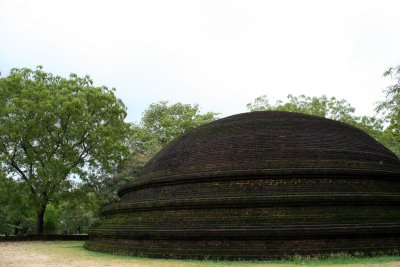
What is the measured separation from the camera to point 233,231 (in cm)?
1129

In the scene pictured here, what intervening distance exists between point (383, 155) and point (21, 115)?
17092 mm

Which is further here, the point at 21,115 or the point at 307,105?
the point at 307,105

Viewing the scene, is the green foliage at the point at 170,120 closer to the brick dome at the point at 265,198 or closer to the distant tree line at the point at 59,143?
the distant tree line at the point at 59,143

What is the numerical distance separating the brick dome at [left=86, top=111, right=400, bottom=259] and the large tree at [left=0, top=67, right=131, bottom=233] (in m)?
7.87

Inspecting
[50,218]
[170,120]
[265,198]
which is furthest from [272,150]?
[50,218]

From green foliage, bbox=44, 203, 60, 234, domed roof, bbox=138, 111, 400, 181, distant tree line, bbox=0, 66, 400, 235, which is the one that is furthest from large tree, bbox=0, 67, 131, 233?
green foliage, bbox=44, 203, 60, 234

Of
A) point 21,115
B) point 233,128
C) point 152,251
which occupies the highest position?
point 21,115

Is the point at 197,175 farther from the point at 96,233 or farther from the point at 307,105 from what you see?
the point at 307,105

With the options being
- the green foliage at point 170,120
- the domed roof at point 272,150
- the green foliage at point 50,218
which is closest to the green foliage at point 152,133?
the green foliage at point 170,120

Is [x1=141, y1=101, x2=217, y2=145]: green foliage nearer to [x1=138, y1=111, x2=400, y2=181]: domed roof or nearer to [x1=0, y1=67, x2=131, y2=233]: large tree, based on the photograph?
[x1=0, y1=67, x2=131, y2=233]: large tree

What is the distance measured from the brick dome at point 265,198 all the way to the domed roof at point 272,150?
0.04m

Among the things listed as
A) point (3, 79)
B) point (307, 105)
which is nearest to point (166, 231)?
point (3, 79)

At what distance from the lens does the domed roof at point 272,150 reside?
13.1 m

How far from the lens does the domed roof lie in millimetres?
13078
